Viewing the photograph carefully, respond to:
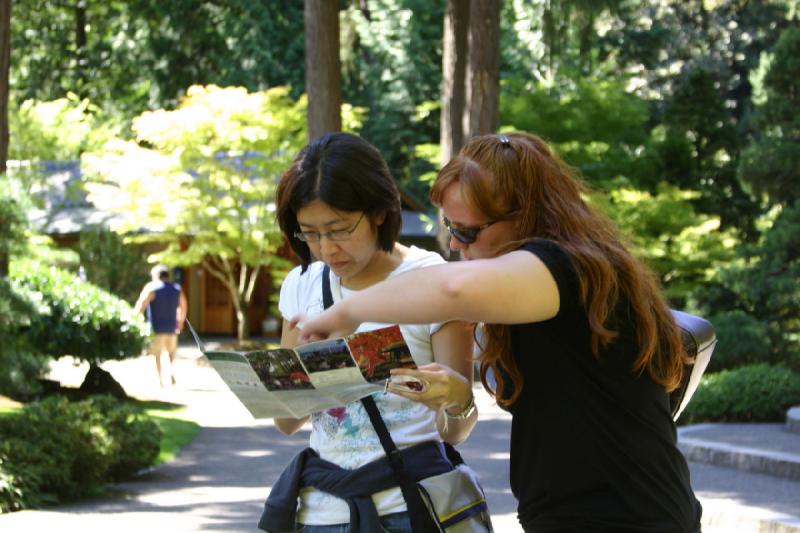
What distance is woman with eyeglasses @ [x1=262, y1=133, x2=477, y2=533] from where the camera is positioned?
3367mm

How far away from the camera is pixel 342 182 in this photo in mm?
3408

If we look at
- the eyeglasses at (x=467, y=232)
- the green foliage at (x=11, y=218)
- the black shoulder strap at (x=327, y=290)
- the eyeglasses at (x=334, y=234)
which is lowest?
the green foliage at (x=11, y=218)

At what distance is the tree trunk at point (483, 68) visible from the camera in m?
19.7

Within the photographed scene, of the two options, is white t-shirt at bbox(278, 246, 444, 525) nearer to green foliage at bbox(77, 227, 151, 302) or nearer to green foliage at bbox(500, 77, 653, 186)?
green foliage at bbox(500, 77, 653, 186)

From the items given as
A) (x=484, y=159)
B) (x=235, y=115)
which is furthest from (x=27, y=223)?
(x=235, y=115)

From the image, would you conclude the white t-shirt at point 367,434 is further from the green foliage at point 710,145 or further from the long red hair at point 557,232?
the green foliage at point 710,145

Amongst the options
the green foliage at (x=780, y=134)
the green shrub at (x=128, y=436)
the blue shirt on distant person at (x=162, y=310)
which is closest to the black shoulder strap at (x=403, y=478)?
the green shrub at (x=128, y=436)

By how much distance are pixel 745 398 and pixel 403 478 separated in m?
12.5

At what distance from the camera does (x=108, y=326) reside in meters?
17.1

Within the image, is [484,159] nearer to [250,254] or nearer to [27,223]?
[27,223]

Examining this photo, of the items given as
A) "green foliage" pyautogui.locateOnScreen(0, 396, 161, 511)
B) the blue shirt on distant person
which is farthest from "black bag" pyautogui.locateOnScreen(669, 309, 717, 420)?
the blue shirt on distant person

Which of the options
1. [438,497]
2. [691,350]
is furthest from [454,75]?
[691,350]

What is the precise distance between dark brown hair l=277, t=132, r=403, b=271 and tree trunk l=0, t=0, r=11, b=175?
30.1 feet

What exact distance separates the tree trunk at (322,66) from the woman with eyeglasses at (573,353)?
1472 centimetres
